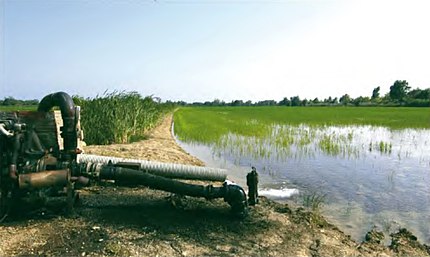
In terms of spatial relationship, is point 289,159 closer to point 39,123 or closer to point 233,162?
point 233,162

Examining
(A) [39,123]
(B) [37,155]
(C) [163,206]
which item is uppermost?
(A) [39,123]

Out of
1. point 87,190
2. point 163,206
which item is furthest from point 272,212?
point 87,190

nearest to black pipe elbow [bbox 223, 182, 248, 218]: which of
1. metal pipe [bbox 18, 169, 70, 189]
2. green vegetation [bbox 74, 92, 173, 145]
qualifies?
metal pipe [bbox 18, 169, 70, 189]

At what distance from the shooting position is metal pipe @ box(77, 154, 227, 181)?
21.8 ft

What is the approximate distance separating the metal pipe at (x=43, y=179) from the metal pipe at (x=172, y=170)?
1698 millimetres

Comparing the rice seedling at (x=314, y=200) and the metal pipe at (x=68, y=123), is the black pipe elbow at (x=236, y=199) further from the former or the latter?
the metal pipe at (x=68, y=123)

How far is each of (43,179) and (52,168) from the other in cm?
33

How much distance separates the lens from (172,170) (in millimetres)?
6953

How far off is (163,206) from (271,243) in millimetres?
2012

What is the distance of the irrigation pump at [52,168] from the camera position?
183 inches

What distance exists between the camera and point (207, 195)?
5.12m

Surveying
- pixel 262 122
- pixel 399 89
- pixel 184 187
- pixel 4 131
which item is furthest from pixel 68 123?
pixel 399 89

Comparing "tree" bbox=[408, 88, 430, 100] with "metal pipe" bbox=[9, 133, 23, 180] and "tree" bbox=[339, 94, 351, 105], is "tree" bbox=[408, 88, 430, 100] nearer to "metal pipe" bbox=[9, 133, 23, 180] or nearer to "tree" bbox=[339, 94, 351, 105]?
"tree" bbox=[339, 94, 351, 105]

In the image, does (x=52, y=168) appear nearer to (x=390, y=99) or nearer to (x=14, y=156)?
(x=14, y=156)
